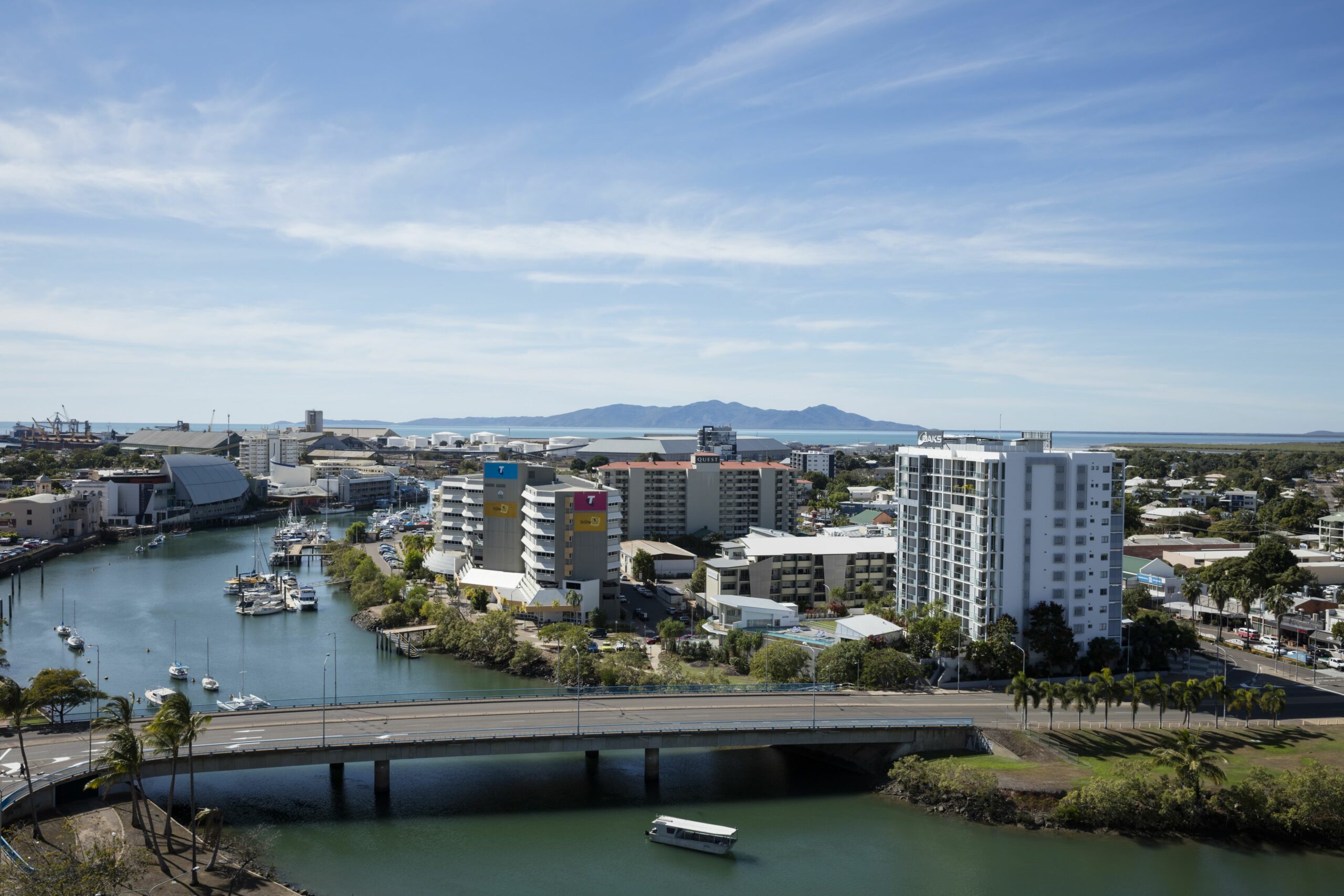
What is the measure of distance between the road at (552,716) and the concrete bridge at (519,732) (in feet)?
0.18

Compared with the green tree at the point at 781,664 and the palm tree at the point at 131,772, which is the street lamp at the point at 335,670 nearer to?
the palm tree at the point at 131,772

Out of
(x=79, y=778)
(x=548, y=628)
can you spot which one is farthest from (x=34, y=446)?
(x=79, y=778)

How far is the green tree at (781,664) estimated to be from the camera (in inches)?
1208

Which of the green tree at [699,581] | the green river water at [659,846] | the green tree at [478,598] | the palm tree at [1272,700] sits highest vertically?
the palm tree at [1272,700]

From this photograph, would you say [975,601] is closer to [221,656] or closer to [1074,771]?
[1074,771]

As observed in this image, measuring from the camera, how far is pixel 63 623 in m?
43.6

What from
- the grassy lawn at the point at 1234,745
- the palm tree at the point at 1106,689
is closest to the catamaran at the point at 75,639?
the grassy lawn at the point at 1234,745

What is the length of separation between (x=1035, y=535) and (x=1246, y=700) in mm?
8906

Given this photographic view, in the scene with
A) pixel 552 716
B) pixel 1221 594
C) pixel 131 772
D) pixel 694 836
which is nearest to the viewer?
pixel 131 772

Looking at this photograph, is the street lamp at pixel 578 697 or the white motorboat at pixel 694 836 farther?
the street lamp at pixel 578 697

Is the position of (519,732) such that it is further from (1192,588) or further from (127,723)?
(1192,588)

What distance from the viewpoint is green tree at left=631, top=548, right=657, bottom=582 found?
165ft

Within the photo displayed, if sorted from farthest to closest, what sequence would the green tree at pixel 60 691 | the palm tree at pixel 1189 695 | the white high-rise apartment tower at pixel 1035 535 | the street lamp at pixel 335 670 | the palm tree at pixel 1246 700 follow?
the white high-rise apartment tower at pixel 1035 535
the street lamp at pixel 335 670
the palm tree at pixel 1246 700
the palm tree at pixel 1189 695
the green tree at pixel 60 691

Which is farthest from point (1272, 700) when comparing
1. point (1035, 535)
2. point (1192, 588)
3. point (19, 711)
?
point (19, 711)
